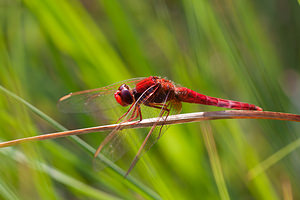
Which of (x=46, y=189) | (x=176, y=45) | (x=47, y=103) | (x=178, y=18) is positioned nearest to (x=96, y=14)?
(x=178, y=18)

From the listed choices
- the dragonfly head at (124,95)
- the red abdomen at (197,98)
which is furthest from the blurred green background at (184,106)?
the dragonfly head at (124,95)

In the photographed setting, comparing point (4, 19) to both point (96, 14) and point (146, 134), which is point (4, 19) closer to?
point (96, 14)

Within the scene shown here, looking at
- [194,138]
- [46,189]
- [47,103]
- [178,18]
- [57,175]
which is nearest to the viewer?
[46,189]

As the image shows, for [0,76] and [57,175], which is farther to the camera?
[0,76]

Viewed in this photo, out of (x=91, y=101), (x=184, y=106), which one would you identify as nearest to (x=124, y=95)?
(x=91, y=101)

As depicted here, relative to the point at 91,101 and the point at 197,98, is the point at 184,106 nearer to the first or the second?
the point at 197,98

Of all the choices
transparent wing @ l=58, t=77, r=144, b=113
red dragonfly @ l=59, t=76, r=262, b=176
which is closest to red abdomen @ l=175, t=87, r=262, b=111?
red dragonfly @ l=59, t=76, r=262, b=176

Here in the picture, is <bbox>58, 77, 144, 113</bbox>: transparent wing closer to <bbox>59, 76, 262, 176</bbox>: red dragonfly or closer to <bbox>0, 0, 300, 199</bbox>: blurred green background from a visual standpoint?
<bbox>59, 76, 262, 176</bbox>: red dragonfly

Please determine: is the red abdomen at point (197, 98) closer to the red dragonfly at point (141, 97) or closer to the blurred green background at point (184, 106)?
the red dragonfly at point (141, 97)

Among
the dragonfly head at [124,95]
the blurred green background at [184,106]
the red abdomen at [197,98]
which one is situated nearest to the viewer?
the blurred green background at [184,106]
